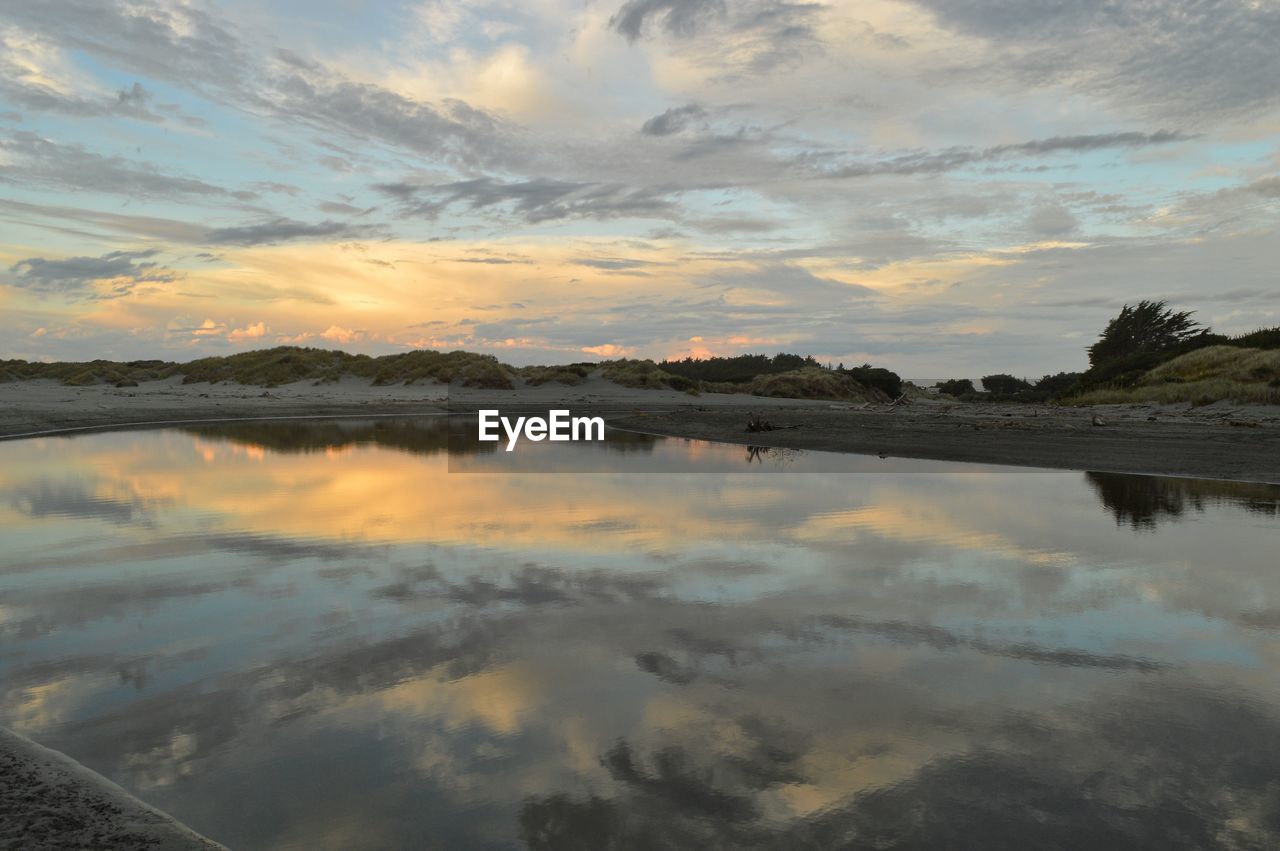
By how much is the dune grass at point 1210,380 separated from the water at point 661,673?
17.4 meters

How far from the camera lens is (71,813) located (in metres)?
2.98

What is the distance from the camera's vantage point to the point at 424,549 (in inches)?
310

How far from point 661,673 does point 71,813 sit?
9.27ft

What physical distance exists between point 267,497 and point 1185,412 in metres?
26.0

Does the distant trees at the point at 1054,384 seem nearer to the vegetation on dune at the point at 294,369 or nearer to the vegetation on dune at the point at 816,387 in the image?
the vegetation on dune at the point at 816,387

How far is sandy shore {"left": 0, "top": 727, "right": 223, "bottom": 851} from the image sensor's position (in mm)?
2814

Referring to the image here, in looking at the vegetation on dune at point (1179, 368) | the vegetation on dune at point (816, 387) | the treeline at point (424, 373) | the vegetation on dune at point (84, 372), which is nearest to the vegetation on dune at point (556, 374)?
the treeline at point (424, 373)

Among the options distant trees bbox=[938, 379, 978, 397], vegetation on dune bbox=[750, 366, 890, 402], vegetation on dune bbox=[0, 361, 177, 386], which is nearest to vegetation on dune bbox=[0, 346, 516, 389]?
vegetation on dune bbox=[0, 361, 177, 386]

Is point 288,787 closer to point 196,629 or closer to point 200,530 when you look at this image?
point 196,629

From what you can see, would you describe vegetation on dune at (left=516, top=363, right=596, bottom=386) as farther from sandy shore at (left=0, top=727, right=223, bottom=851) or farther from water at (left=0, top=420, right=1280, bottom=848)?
sandy shore at (left=0, top=727, right=223, bottom=851)

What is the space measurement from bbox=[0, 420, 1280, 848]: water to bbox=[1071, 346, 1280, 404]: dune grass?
17439 millimetres

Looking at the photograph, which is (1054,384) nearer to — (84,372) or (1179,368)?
(1179,368)

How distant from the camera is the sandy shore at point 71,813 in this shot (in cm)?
281

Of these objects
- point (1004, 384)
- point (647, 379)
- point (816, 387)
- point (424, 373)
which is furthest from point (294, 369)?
point (1004, 384)
